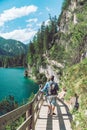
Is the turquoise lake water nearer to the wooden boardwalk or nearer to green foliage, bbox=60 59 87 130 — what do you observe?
green foliage, bbox=60 59 87 130

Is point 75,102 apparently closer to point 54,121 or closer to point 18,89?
point 54,121

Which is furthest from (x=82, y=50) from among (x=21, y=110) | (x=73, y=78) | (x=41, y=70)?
(x=41, y=70)

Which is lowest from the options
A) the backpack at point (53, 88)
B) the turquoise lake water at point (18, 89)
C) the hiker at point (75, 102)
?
the turquoise lake water at point (18, 89)

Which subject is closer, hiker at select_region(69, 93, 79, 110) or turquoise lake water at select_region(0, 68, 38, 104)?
hiker at select_region(69, 93, 79, 110)

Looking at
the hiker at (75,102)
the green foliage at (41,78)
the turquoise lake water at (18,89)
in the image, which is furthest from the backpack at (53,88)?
the green foliage at (41,78)

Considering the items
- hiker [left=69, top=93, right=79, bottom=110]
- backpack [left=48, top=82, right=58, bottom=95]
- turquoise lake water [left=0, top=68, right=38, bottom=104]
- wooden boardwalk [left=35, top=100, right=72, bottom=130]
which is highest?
backpack [left=48, top=82, right=58, bottom=95]

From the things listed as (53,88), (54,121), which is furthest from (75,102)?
(54,121)

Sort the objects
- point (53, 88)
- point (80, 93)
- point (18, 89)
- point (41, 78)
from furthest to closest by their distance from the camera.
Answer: point (41, 78) → point (18, 89) → point (53, 88) → point (80, 93)

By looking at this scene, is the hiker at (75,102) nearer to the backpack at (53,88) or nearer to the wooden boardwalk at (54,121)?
the wooden boardwalk at (54,121)

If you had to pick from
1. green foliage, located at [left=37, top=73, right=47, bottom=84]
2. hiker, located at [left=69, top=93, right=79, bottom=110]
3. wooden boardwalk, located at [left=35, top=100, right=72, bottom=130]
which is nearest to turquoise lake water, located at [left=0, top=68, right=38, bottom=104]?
green foliage, located at [left=37, top=73, right=47, bottom=84]

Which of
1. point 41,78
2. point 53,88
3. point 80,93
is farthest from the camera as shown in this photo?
point 41,78

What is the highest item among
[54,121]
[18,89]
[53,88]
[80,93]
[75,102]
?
[53,88]

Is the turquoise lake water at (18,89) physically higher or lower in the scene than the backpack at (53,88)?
lower

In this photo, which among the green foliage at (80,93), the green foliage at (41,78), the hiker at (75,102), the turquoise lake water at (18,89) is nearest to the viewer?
the green foliage at (80,93)
